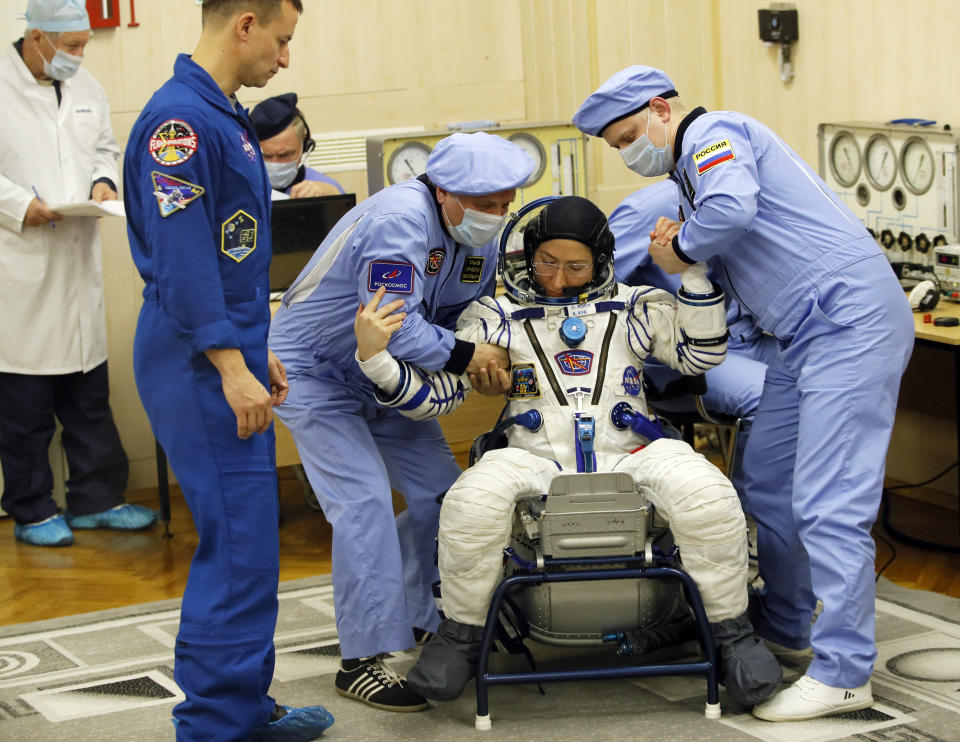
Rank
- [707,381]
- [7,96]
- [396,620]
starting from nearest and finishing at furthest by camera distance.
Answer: [396,620], [707,381], [7,96]

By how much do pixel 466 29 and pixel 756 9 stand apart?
1294 millimetres

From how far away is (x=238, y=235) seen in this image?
249 cm

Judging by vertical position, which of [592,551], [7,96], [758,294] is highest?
[7,96]

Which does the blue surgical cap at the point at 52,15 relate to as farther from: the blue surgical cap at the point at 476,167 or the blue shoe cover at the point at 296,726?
the blue shoe cover at the point at 296,726

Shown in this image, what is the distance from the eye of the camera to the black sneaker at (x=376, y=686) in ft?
9.98

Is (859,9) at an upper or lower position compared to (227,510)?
upper

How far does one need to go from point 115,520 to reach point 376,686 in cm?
211

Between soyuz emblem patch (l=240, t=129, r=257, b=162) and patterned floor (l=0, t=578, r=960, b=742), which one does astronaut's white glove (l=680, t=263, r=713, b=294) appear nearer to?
patterned floor (l=0, t=578, r=960, b=742)

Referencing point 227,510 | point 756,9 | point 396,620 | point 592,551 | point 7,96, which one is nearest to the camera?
point 227,510

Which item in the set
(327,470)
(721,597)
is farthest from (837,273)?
(327,470)

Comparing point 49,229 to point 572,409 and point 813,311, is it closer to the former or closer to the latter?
point 572,409

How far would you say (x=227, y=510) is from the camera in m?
2.50

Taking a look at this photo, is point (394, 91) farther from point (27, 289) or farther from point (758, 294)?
point (758, 294)

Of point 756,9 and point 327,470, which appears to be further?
point 756,9
